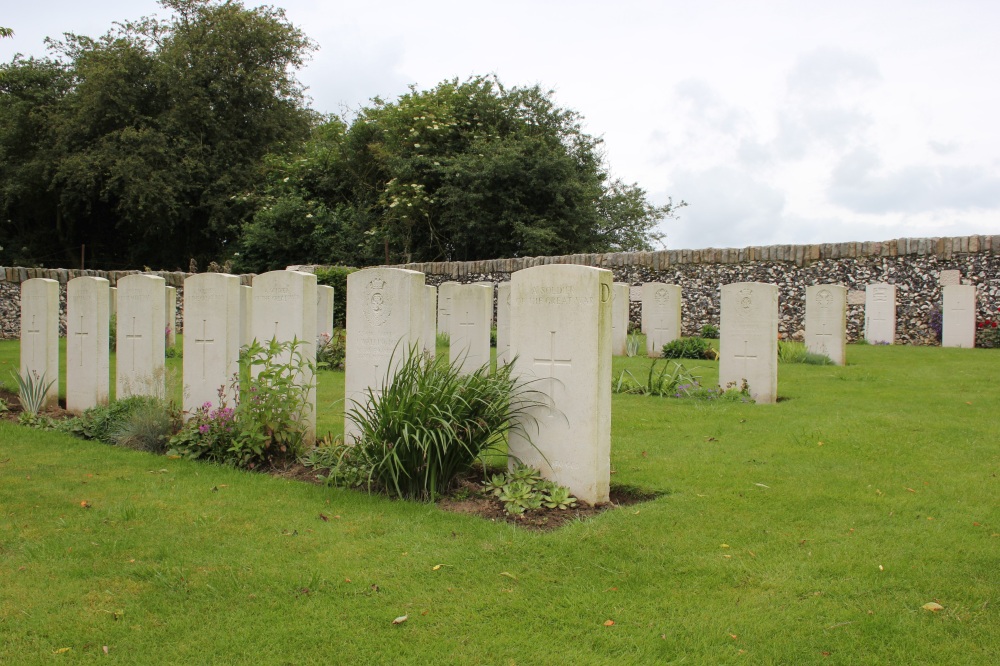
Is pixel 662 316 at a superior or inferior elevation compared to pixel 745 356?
superior

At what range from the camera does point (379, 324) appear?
571 centimetres

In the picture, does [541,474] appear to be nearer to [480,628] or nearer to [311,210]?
[480,628]

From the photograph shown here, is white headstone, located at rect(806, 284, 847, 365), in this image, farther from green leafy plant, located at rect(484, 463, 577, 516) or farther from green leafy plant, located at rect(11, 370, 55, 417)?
green leafy plant, located at rect(11, 370, 55, 417)

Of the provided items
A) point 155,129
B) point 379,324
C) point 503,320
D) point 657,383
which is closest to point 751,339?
point 657,383

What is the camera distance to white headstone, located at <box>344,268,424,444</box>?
562 cm

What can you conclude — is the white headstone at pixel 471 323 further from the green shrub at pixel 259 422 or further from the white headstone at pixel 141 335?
the white headstone at pixel 141 335

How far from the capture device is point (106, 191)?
81.6 feet

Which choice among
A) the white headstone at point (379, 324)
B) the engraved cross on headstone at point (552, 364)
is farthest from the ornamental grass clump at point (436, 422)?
the white headstone at point (379, 324)

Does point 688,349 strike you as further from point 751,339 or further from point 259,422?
point 259,422

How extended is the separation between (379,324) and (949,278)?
540 inches

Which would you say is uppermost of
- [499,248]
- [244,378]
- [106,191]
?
[106,191]

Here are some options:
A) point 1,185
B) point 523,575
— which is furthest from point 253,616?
point 1,185

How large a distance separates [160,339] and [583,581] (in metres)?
5.22

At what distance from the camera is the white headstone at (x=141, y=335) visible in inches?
283
